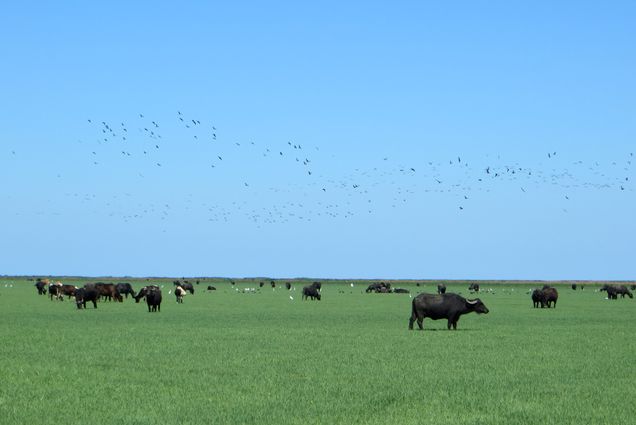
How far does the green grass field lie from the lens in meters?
16.2

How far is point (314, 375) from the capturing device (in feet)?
70.3

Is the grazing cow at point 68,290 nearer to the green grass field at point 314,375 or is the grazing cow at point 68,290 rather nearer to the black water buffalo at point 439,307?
the green grass field at point 314,375

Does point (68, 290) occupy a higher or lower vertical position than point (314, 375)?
higher

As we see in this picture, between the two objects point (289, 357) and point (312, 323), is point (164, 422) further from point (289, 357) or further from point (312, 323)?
point (312, 323)

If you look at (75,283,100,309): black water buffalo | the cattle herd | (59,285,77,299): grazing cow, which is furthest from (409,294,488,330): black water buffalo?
(59,285,77,299): grazing cow

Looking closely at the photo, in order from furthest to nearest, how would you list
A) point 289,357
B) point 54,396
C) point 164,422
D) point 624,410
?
point 289,357 < point 54,396 < point 624,410 < point 164,422

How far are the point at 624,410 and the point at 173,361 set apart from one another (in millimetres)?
11922

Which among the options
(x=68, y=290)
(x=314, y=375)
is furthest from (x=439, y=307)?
(x=68, y=290)

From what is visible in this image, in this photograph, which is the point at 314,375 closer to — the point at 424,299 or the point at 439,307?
the point at 424,299

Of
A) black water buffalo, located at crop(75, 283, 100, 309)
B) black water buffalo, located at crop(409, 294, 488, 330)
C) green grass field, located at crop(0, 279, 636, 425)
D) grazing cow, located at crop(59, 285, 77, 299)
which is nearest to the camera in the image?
green grass field, located at crop(0, 279, 636, 425)

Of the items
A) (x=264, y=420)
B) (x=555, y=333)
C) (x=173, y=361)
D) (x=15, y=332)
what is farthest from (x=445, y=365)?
(x=15, y=332)

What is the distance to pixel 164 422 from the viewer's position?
15.3 meters

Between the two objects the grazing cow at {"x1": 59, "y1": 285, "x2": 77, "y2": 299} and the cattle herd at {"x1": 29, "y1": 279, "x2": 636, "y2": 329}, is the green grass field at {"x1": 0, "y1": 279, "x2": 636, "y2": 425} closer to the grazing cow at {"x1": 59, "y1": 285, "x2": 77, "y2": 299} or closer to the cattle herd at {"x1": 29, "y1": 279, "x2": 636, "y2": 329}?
the cattle herd at {"x1": 29, "y1": 279, "x2": 636, "y2": 329}

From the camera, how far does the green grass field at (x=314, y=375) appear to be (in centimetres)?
1625
